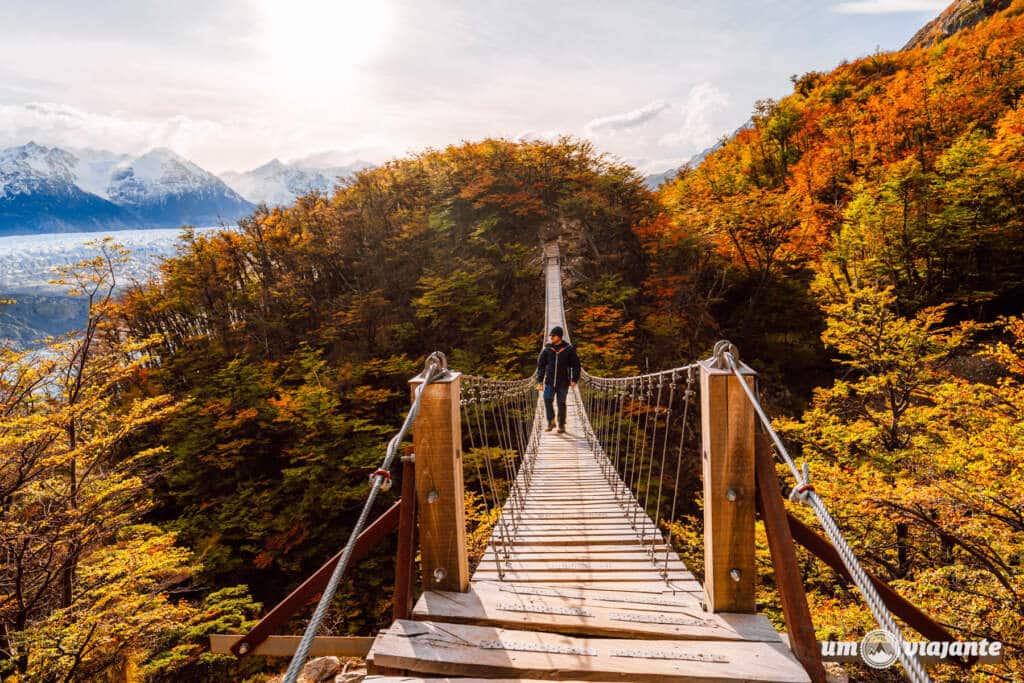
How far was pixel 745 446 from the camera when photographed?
116 centimetres

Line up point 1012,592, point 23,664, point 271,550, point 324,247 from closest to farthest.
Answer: point 1012,592 → point 23,664 → point 271,550 → point 324,247

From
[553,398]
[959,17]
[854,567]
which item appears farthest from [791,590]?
[959,17]

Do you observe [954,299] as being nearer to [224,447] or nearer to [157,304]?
[224,447]

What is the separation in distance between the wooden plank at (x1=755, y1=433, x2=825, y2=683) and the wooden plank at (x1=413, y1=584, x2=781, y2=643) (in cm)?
13

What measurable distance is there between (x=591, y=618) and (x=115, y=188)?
127 meters

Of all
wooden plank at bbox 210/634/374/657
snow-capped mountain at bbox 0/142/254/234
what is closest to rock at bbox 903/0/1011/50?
wooden plank at bbox 210/634/374/657

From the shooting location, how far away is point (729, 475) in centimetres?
117

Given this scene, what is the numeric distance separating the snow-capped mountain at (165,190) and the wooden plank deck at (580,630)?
354 ft

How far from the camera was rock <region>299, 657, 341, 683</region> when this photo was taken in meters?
3.51

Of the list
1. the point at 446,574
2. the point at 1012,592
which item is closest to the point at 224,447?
the point at 446,574

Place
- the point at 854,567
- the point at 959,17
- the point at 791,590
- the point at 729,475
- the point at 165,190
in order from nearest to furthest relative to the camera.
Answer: the point at 854,567 → the point at 791,590 → the point at 729,475 → the point at 959,17 → the point at 165,190

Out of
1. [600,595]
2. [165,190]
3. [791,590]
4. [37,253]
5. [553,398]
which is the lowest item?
[600,595]

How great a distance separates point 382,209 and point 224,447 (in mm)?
9061

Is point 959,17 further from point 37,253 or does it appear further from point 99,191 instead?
point 99,191
